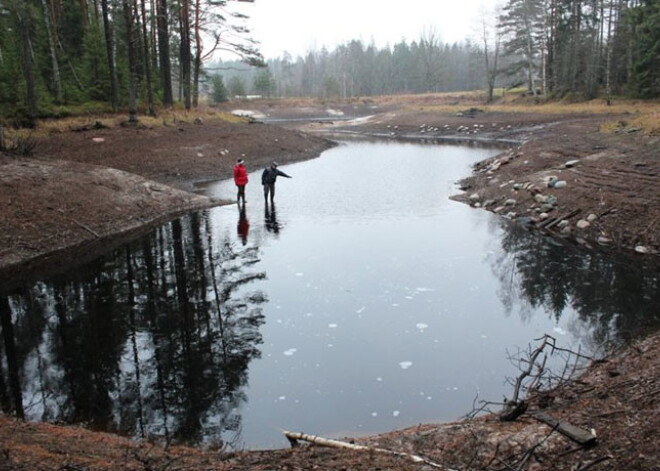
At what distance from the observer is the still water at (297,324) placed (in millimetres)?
7020

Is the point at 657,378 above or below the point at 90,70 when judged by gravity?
below

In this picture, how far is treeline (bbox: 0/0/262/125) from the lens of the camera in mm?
24828

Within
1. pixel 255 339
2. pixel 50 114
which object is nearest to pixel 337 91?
pixel 50 114

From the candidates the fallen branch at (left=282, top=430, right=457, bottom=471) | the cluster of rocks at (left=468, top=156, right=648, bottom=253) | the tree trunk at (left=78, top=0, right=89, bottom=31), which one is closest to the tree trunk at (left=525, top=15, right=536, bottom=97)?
the cluster of rocks at (left=468, top=156, right=648, bottom=253)

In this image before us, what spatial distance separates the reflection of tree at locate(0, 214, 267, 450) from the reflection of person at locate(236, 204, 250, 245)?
1.94 metres

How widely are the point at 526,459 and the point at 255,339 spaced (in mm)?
5260

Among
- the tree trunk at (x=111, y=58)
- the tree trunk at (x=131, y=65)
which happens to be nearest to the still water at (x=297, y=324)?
the tree trunk at (x=131, y=65)

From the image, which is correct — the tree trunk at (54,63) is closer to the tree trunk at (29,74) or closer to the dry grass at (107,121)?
the dry grass at (107,121)

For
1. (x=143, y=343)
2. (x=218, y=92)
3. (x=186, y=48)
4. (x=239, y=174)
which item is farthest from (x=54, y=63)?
(x=218, y=92)

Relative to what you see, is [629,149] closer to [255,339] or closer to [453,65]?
[255,339]

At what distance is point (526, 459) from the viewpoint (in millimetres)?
4590

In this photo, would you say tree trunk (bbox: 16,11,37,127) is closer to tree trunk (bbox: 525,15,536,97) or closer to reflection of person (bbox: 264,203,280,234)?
reflection of person (bbox: 264,203,280,234)

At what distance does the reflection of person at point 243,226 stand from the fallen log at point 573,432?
1049 cm

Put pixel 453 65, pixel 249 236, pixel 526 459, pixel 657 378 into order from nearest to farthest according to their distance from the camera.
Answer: pixel 526 459 → pixel 657 378 → pixel 249 236 → pixel 453 65
